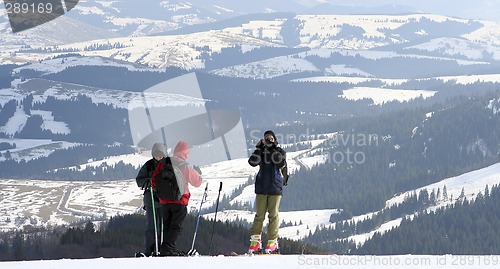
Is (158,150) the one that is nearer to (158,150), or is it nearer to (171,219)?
(158,150)

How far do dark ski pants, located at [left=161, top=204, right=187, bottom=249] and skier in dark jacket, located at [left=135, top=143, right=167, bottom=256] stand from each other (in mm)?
484

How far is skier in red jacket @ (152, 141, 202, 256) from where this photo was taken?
26.3m

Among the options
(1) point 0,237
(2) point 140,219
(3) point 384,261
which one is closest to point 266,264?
(3) point 384,261

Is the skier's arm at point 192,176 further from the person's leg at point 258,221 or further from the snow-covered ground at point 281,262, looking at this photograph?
the person's leg at point 258,221

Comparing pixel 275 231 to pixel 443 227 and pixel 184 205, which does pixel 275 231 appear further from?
pixel 443 227

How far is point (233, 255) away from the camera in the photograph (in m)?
27.7

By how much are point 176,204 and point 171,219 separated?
0.53 meters

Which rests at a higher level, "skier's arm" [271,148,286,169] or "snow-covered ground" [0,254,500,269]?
"skier's arm" [271,148,286,169]

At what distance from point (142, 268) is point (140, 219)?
93.3 m

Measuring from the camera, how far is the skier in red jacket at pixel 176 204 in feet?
86.3

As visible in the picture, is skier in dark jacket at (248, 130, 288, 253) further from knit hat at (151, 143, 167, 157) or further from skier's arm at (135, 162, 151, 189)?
skier's arm at (135, 162, 151, 189)

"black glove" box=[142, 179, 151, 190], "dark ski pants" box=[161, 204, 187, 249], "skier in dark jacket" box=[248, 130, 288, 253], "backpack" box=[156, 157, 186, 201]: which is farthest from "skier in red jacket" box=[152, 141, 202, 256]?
"skier in dark jacket" box=[248, 130, 288, 253]

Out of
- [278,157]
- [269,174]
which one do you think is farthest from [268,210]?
[278,157]

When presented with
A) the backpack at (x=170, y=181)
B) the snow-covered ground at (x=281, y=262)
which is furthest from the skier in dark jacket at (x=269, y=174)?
the snow-covered ground at (x=281, y=262)
